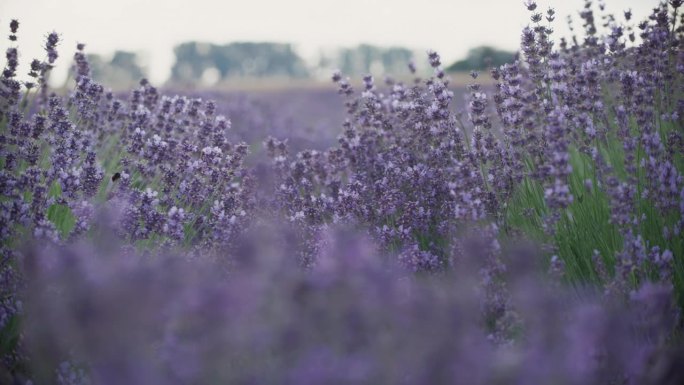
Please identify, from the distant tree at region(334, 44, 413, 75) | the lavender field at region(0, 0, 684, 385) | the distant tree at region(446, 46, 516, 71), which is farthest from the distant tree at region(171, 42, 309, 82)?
the lavender field at region(0, 0, 684, 385)

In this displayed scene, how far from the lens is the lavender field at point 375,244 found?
1.51 metres

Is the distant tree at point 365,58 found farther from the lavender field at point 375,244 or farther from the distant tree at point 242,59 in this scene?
the lavender field at point 375,244

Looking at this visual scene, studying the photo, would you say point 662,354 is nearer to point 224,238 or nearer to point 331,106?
point 224,238

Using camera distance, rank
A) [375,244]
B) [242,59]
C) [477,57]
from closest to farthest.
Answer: [375,244], [477,57], [242,59]

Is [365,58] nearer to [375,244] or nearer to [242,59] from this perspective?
[242,59]

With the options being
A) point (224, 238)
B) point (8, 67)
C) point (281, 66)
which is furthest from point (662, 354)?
point (281, 66)

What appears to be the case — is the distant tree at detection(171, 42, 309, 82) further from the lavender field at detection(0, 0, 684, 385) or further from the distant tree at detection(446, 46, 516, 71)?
the lavender field at detection(0, 0, 684, 385)

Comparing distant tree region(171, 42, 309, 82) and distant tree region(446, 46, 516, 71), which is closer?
distant tree region(446, 46, 516, 71)

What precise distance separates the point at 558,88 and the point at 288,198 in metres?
1.85

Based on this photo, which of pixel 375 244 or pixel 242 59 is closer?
pixel 375 244

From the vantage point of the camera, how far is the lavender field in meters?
1.51

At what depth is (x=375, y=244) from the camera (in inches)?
122

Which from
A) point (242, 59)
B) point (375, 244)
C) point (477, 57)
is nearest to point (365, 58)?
point (242, 59)

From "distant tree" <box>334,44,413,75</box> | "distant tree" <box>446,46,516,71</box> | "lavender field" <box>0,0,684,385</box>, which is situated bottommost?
"lavender field" <box>0,0,684,385</box>
